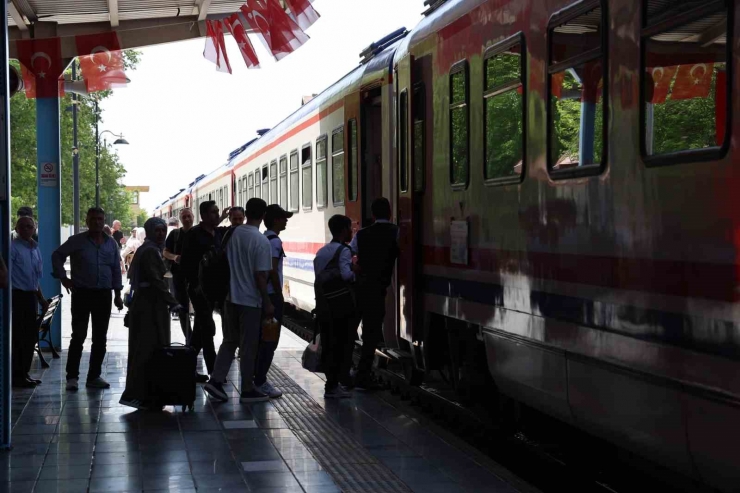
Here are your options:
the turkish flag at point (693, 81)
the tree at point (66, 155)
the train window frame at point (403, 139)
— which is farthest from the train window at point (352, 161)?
the tree at point (66, 155)

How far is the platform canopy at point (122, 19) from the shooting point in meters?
14.5

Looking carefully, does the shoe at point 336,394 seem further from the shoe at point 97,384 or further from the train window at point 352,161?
the train window at point 352,161

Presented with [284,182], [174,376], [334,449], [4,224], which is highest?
[284,182]

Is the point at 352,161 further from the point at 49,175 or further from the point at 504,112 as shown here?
the point at 504,112

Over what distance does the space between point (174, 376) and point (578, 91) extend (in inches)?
196

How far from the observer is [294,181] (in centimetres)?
1778

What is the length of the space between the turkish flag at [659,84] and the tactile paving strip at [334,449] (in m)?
2.80

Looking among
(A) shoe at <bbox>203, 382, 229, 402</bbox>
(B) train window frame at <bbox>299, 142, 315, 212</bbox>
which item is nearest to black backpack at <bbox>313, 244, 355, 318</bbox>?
(A) shoe at <bbox>203, 382, 229, 402</bbox>

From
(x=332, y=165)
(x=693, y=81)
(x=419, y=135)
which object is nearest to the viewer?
(x=693, y=81)

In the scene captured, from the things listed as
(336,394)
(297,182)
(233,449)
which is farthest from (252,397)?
(297,182)

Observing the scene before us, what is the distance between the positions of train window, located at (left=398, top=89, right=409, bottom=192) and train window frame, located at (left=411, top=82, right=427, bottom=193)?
14cm

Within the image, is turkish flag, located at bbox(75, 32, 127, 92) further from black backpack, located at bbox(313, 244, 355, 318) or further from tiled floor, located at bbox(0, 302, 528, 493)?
black backpack, located at bbox(313, 244, 355, 318)

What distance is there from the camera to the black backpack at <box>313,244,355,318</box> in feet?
35.0

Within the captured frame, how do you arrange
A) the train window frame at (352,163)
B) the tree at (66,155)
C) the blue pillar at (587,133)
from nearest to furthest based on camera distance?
the blue pillar at (587,133) < the train window frame at (352,163) < the tree at (66,155)
